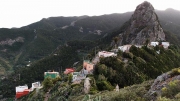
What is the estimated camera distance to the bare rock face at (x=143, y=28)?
3935 inches

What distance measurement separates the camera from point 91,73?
46.4 metres

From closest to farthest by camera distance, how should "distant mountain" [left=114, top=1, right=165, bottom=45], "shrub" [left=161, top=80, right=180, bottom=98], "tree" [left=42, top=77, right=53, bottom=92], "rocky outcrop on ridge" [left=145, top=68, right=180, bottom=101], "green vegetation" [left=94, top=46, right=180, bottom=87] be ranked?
"shrub" [left=161, top=80, right=180, bottom=98], "rocky outcrop on ridge" [left=145, top=68, right=180, bottom=101], "green vegetation" [left=94, top=46, right=180, bottom=87], "tree" [left=42, top=77, right=53, bottom=92], "distant mountain" [left=114, top=1, right=165, bottom=45]

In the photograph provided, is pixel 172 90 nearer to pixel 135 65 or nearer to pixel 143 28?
pixel 135 65

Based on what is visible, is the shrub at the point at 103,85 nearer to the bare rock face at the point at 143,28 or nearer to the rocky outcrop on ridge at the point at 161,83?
the rocky outcrop on ridge at the point at 161,83

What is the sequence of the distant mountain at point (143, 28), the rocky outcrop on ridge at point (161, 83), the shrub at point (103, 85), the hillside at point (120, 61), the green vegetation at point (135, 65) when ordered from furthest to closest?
the distant mountain at point (143, 28), the green vegetation at point (135, 65), the hillside at point (120, 61), the shrub at point (103, 85), the rocky outcrop on ridge at point (161, 83)

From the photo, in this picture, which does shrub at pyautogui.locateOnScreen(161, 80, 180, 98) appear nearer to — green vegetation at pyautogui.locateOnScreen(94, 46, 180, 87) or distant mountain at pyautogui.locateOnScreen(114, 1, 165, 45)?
green vegetation at pyautogui.locateOnScreen(94, 46, 180, 87)

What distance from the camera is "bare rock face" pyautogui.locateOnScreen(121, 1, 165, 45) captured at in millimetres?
99938

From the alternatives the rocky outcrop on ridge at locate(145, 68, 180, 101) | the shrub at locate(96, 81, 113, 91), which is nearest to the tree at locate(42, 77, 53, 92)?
the shrub at locate(96, 81, 113, 91)

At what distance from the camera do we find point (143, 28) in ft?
352

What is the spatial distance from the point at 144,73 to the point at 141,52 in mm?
10633

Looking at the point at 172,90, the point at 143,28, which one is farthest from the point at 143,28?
the point at 172,90

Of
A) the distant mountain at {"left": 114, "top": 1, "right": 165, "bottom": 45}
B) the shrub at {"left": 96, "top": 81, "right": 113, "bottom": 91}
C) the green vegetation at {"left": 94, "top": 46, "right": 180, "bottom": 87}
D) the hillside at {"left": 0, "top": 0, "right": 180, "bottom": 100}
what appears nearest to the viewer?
the shrub at {"left": 96, "top": 81, "right": 113, "bottom": 91}

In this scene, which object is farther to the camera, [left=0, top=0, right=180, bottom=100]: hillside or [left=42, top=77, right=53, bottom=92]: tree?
[left=42, top=77, right=53, bottom=92]: tree

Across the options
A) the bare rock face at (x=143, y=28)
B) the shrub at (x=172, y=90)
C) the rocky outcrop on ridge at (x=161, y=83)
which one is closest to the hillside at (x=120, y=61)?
the bare rock face at (x=143, y=28)
